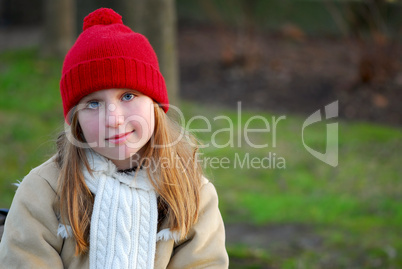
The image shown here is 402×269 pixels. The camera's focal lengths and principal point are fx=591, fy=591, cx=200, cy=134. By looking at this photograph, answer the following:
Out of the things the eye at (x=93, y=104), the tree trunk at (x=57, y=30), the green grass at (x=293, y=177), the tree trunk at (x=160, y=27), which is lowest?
the green grass at (x=293, y=177)

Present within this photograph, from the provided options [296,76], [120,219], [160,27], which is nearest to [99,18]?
[120,219]

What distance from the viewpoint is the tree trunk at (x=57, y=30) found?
927 cm

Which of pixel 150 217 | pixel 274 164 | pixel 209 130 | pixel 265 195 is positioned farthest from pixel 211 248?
pixel 209 130

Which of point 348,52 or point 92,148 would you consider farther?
point 348,52

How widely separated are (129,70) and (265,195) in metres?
3.50

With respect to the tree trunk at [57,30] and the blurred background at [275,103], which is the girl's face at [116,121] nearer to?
the blurred background at [275,103]

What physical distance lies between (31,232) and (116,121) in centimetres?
52

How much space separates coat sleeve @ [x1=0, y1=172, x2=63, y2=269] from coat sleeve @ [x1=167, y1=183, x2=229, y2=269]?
0.47 meters

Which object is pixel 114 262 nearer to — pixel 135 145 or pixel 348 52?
pixel 135 145

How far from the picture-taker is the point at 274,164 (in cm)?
616

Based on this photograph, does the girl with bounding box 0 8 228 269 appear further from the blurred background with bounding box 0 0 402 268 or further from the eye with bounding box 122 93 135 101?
the blurred background with bounding box 0 0 402 268

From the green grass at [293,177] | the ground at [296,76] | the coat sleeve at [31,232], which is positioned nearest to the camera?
the coat sleeve at [31,232]

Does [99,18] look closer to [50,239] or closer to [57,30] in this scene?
[50,239]

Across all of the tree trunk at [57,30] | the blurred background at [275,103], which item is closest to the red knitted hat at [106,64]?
the blurred background at [275,103]
